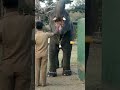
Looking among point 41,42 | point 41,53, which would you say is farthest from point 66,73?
point 41,42

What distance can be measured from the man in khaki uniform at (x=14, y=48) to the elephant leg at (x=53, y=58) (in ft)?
13.5

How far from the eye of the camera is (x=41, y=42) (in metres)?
7.42

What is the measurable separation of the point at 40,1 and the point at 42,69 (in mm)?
2300

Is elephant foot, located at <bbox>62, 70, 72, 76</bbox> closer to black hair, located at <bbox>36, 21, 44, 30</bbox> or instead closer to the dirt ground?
the dirt ground

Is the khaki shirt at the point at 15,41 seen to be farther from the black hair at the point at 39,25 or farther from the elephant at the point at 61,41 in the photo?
the elephant at the point at 61,41

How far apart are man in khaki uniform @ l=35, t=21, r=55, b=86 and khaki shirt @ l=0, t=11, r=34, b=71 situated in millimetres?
2841

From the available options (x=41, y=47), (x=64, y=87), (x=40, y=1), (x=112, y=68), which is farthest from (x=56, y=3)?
(x=112, y=68)

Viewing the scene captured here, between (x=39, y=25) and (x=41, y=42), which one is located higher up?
(x=39, y=25)

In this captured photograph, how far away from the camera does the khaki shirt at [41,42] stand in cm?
738

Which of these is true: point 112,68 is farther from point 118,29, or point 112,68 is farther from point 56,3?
point 56,3

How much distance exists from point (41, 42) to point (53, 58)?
117 cm

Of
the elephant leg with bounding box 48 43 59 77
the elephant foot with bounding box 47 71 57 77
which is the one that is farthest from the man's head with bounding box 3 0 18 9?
the elephant foot with bounding box 47 71 57 77

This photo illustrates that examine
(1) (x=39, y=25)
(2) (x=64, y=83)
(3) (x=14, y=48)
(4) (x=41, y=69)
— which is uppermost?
(1) (x=39, y=25)

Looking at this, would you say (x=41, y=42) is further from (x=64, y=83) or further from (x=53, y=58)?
(x=53, y=58)
